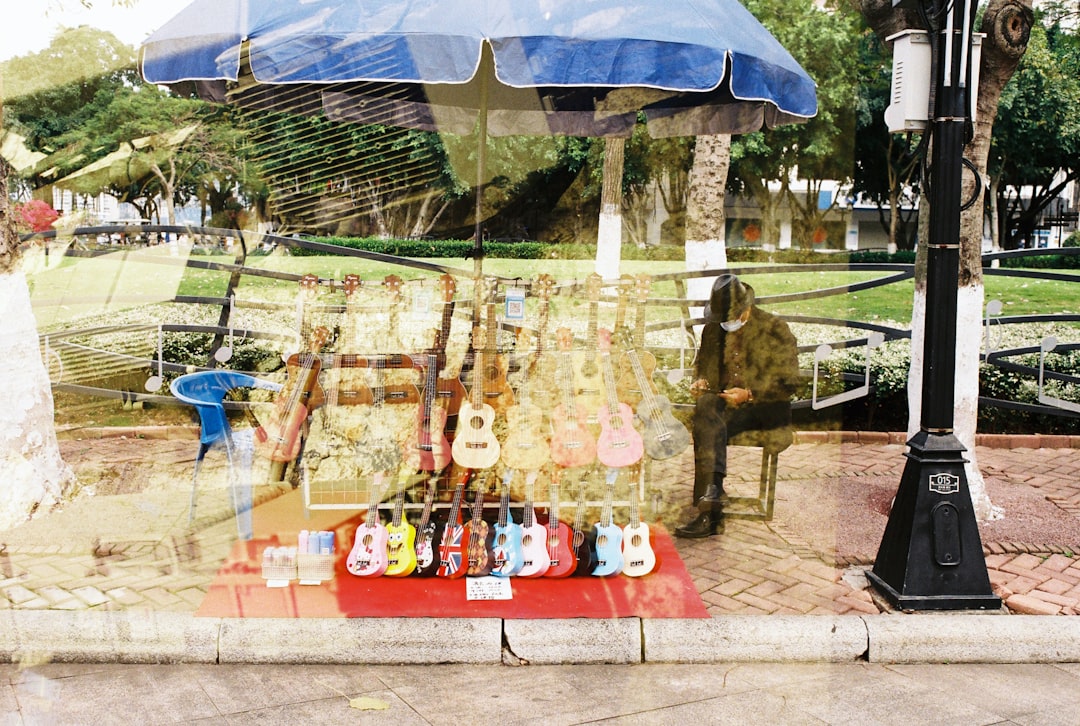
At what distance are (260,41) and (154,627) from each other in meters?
2.49

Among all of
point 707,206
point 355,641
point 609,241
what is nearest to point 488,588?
point 355,641

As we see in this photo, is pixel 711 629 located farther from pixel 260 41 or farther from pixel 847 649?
pixel 260 41

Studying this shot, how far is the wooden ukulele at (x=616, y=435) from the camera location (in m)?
4.50

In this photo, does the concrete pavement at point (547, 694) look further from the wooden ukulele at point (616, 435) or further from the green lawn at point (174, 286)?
the green lawn at point (174, 286)

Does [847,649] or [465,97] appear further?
[465,97]

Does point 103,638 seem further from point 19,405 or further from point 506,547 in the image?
point 19,405

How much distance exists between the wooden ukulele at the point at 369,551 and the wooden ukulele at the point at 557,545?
780 millimetres

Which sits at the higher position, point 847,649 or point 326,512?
point 326,512

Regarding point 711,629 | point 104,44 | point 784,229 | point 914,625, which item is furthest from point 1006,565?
point 784,229

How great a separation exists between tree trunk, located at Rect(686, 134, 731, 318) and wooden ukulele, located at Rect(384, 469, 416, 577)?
→ 626 cm

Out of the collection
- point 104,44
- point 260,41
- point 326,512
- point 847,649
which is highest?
point 104,44

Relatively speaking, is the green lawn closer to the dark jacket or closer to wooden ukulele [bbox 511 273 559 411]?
wooden ukulele [bbox 511 273 559 411]

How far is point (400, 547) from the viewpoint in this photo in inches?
166

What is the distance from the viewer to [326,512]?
4.69m
